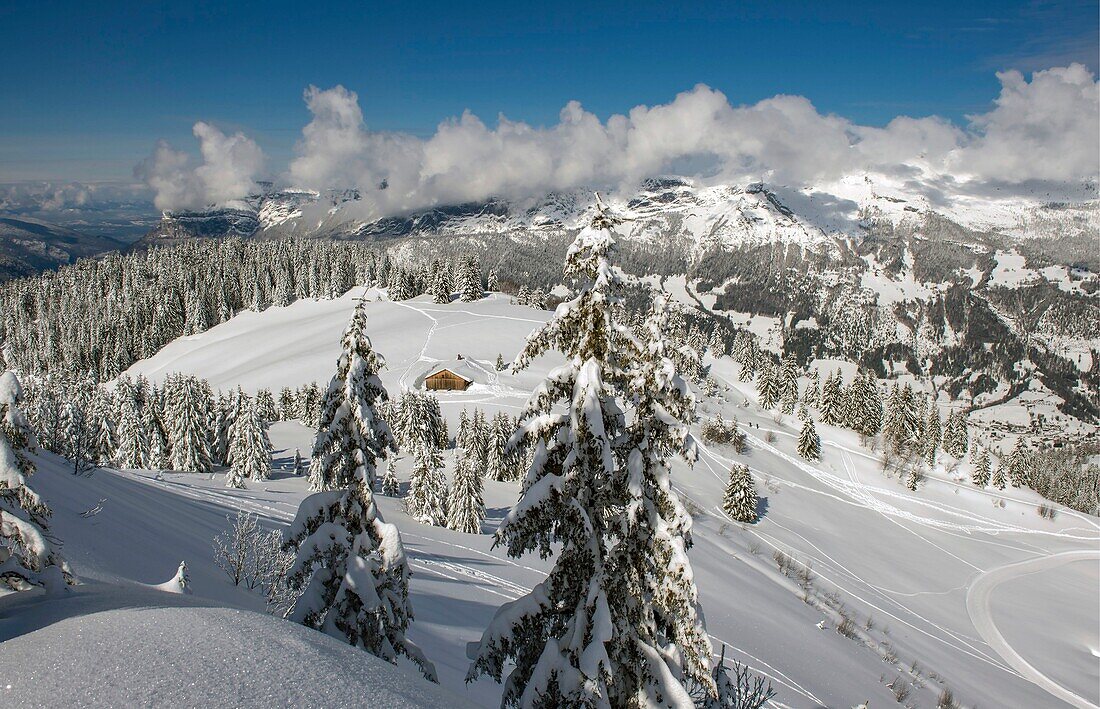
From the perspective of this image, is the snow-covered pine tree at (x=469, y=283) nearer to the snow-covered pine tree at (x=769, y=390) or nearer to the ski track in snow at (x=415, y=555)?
the snow-covered pine tree at (x=769, y=390)

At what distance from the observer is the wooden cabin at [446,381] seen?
2913 inches

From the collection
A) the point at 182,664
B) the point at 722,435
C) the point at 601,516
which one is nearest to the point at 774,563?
the point at 722,435

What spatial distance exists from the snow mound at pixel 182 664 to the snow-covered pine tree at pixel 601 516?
1.44 metres

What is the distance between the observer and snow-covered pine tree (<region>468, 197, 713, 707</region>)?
730 cm

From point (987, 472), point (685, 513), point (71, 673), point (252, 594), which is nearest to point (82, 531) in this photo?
point (252, 594)

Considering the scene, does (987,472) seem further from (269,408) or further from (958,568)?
(269,408)

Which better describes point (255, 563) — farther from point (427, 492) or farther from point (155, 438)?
point (155, 438)

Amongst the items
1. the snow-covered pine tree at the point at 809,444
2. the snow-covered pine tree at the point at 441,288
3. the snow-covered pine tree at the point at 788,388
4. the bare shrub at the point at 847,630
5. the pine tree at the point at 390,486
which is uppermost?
the snow-covered pine tree at the point at 441,288

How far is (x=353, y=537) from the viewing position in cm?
1033

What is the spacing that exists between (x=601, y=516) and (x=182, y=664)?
4.97 metres

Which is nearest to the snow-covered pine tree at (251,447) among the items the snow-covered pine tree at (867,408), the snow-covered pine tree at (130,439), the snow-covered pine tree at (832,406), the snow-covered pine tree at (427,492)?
the snow-covered pine tree at (130,439)

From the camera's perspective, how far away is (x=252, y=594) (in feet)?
43.8

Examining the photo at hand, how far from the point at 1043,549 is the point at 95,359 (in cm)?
15978

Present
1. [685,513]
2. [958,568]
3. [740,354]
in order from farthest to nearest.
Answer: [740,354], [958,568], [685,513]
